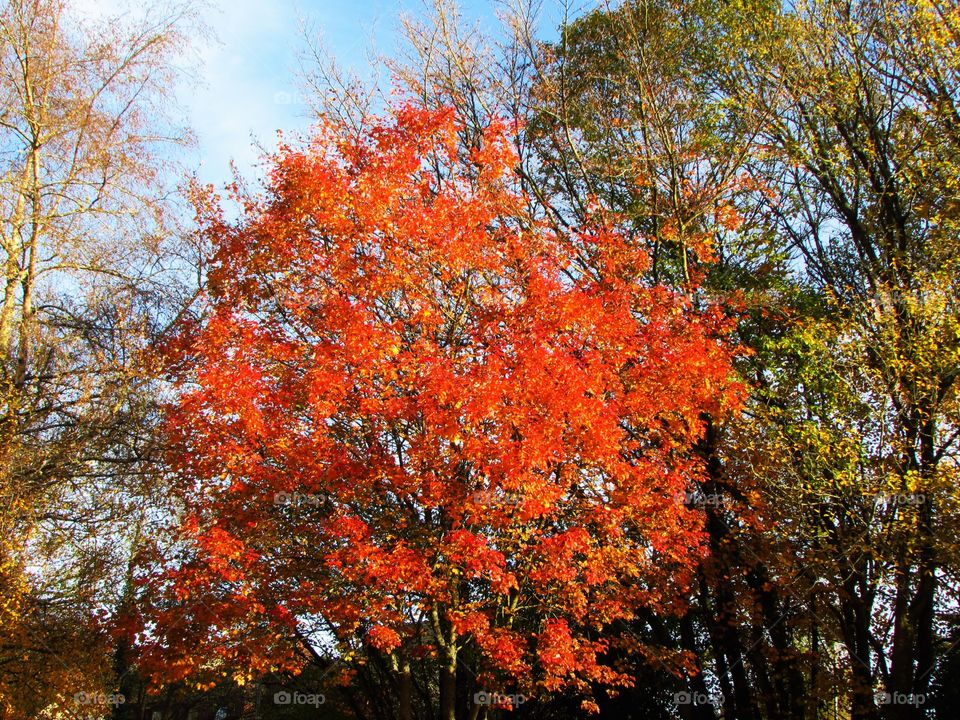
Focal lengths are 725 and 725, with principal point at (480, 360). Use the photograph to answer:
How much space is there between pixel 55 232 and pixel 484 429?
892cm

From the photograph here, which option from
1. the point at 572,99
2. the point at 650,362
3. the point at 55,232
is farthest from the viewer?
the point at 572,99

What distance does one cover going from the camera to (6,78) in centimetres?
1323

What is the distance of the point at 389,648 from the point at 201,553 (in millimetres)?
2967

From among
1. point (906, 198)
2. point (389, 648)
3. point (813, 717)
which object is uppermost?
point (906, 198)

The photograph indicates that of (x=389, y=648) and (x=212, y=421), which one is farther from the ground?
(x=212, y=421)

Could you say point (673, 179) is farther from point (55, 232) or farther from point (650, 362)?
point (55, 232)

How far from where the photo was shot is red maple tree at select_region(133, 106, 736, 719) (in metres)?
9.64

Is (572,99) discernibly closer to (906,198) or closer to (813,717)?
(906,198)

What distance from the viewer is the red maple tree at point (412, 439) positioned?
31.6 ft

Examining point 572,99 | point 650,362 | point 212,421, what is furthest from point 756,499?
point 572,99

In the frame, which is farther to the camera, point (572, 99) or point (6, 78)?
point (572, 99)

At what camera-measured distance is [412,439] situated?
10375mm

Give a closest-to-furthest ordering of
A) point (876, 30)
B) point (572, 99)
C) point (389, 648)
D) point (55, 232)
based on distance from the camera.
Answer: point (389, 648) → point (55, 232) → point (876, 30) → point (572, 99)

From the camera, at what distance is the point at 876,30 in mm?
14984
